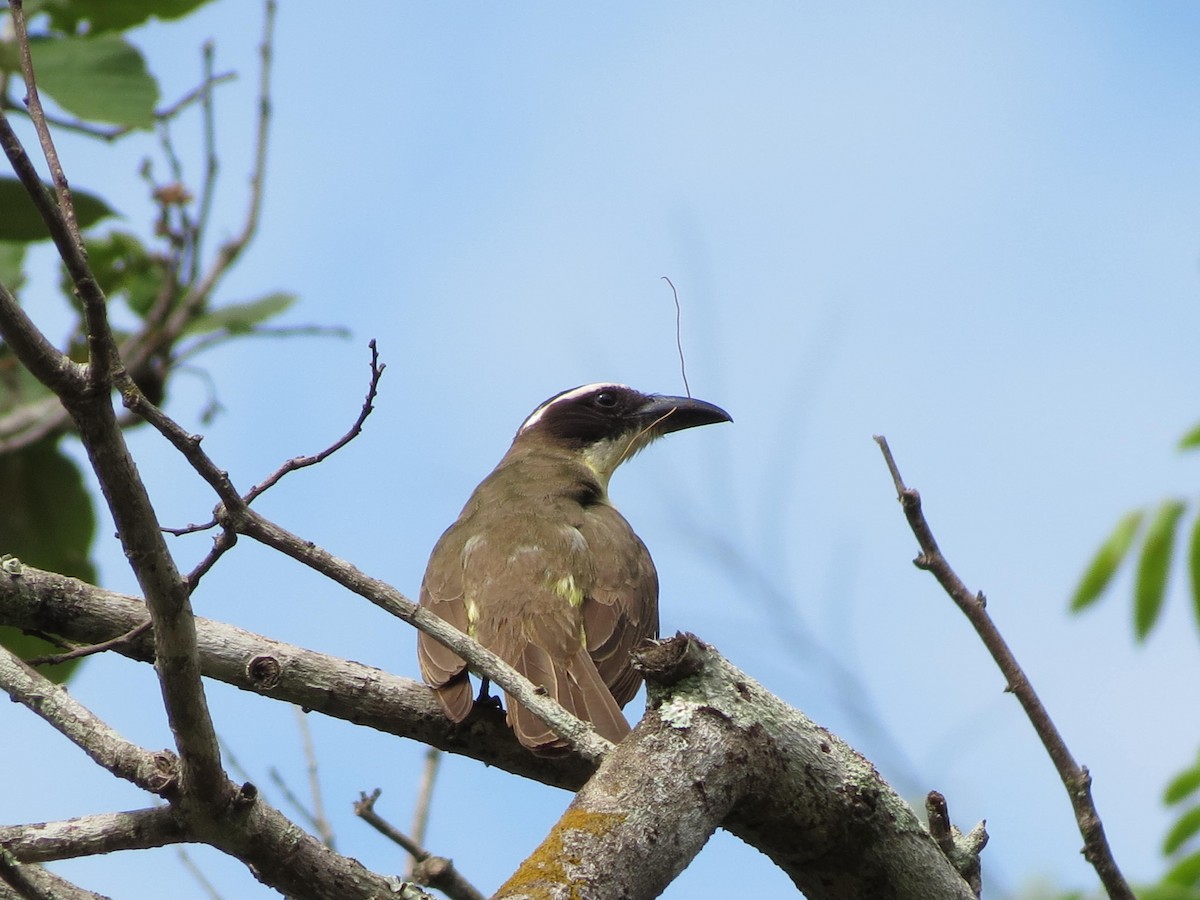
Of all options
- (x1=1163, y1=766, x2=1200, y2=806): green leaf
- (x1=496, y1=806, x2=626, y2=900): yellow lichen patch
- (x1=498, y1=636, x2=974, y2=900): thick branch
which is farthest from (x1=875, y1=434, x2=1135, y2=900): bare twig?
(x1=1163, y1=766, x2=1200, y2=806): green leaf

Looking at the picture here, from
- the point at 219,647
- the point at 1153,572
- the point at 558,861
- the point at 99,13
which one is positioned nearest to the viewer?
the point at 558,861

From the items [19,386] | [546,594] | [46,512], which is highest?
[19,386]

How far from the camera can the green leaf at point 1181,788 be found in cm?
616

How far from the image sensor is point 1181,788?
20.3 ft

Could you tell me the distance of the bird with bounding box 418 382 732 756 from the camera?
5.52m

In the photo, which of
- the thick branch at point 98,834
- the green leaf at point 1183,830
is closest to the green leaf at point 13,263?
the thick branch at point 98,834

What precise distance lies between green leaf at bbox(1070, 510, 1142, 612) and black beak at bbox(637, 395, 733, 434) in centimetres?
258

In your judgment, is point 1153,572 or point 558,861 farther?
point 1153,572

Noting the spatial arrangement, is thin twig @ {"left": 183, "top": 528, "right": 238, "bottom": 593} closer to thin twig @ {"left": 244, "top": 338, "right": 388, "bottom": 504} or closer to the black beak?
thin twig @ {"left": 244, "top": 338, "right": 388, "bottom": 504}

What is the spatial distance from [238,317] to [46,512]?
1.31 m

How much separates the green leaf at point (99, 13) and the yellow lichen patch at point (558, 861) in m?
4.95

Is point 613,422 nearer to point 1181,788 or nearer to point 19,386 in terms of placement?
point 19,386

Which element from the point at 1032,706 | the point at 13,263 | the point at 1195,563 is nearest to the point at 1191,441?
the point at 1195,563

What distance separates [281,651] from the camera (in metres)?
4.54
